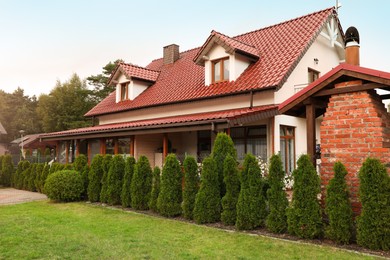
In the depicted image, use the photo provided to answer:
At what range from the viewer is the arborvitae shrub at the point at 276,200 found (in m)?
6.34

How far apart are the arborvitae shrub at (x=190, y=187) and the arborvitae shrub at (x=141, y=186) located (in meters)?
1.60

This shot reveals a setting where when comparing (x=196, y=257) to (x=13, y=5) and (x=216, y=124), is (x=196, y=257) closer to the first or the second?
(x=216, y=124)

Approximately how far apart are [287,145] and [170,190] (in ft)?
21.1

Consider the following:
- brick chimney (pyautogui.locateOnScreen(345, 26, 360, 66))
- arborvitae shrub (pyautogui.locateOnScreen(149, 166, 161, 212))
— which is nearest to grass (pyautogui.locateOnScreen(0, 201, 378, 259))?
arborvitae shrub (pyautogui.locateOnScreen(149, 166, 161, 212))

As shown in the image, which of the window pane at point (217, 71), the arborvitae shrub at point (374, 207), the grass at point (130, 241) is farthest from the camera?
the window pane at point (217, 71)

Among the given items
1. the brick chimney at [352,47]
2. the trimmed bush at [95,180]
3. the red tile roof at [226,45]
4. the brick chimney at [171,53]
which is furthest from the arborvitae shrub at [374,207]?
the brick chimney at [171,53]

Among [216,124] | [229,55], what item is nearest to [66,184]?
[216,124]

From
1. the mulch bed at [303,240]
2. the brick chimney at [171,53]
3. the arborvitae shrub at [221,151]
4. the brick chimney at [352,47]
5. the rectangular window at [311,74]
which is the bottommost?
the mulch bed at [303,240]

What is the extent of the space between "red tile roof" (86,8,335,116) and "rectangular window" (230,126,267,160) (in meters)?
1.72

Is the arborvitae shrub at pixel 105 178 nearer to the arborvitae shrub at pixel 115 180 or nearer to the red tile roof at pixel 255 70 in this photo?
the arborvitae shrub at pixel 115 180

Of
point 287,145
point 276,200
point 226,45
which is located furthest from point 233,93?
point 276,200

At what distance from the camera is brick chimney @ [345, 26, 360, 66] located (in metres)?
6.34

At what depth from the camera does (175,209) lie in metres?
8.21

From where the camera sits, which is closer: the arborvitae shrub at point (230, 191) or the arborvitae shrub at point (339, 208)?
the arborvitae shrub at point (339, 208)
